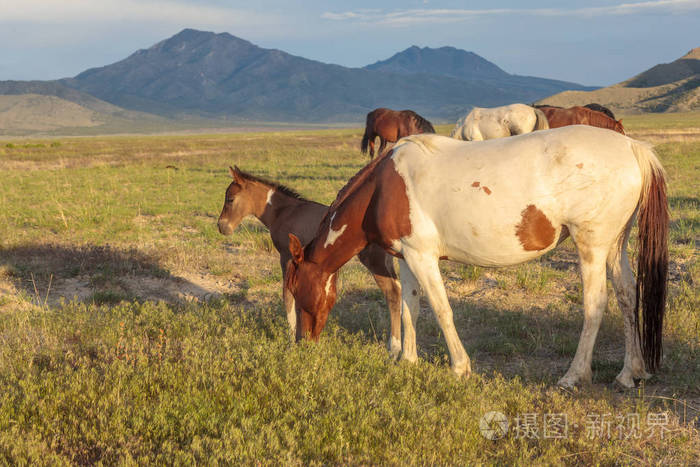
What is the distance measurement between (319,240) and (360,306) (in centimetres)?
222

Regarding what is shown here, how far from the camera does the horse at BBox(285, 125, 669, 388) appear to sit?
483cm

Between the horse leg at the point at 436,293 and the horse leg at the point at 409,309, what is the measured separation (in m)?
0.50

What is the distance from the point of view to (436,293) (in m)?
5.06

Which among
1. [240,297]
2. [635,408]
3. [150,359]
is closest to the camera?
[635,408]

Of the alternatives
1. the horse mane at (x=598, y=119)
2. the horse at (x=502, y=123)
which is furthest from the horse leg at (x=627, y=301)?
the horse mane at (x=598, y=119)

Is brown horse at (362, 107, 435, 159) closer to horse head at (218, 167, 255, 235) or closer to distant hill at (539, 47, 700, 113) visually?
horse head at (218, 167, 255, 235)

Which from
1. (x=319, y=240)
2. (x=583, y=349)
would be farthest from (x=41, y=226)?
(x=583, y=349)

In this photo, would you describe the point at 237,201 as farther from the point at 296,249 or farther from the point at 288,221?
the point at 296,249

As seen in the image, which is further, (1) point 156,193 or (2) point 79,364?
(1) point 156,193

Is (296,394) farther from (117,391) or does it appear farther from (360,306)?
(360,306)

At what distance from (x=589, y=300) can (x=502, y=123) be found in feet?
25.9

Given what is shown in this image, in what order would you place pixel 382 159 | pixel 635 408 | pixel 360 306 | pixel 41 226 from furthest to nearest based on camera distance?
pixel 41 226, pixel 360 306, pixel 382 159, pixel 635 408

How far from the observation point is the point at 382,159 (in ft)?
17.7

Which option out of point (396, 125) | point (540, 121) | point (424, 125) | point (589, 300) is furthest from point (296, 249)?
point (396, 125)
